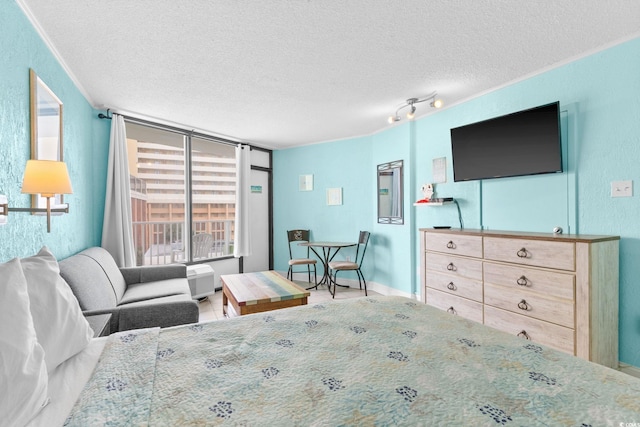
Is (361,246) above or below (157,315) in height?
above

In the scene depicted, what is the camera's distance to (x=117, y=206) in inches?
141

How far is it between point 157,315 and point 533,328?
2.74 meters

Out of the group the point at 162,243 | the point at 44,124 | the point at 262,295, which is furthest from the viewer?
the point at 162,243

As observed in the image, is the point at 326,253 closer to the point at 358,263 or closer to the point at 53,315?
the point at 358,263

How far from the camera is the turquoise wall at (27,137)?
1690 mm

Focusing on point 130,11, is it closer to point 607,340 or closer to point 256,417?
point 256,417

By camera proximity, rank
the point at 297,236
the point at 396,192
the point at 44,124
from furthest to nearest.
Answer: the point at 297,236 < the point at 396,192 < the point at 44,124

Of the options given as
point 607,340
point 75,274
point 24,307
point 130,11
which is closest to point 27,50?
point 130,11

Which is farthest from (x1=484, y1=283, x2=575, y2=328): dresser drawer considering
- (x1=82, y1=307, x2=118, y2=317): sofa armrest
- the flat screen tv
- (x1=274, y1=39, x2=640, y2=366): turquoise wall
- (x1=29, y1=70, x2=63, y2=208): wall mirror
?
(x1=29, y1=70, x2=63, y2=208): wall mirror

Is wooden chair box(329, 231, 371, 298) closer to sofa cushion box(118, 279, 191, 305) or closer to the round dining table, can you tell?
the round dining table

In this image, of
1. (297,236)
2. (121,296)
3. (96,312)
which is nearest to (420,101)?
(297,236)

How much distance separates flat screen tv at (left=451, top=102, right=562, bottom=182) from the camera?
8.60 feet

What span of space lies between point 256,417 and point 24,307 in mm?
830

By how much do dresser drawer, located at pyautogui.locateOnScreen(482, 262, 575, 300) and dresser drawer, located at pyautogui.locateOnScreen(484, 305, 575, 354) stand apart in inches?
9.0
